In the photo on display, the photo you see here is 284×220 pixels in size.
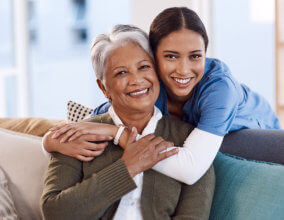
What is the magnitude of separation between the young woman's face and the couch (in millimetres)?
350

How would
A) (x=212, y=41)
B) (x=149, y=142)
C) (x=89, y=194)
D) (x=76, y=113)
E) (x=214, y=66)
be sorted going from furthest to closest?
(x=212, y=41), (x=76, y=113), (x=214, y=66), (x=149, y=142), (x=89, y=194)

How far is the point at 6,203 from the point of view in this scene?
1.86 m

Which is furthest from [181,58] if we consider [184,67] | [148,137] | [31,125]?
[31,125]

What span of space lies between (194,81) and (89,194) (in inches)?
25.7

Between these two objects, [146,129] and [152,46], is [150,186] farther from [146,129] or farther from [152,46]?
[152,46]

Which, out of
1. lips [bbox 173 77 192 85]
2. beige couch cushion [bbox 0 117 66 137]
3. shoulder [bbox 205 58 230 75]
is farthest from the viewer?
beige couch cushion [bbox 0 117 66 137]

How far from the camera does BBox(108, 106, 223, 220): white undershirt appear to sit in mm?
1606

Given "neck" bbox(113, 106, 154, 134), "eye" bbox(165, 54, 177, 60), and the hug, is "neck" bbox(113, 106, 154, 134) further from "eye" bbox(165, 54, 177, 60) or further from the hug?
"eye" bbox(165, 54, 177, 60)

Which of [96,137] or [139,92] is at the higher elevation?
[139,92]

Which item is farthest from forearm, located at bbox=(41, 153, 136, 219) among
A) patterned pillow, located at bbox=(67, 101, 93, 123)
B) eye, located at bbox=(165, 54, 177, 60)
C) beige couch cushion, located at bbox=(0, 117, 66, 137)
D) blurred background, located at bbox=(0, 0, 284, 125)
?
blurred background, located at bbox=(0, 0, 284, 125)

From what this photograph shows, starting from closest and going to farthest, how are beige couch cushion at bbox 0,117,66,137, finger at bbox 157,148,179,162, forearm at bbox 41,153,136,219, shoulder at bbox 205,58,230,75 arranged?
forearm at bbox 41,153,136,219 < finger at bbox 157,148,179,162 < shoulder at bbox 205,58,230,75 < beige couch cushion at bbox 0,117,66,137

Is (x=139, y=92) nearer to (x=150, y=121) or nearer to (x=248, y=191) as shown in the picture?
(x=150, y=121)

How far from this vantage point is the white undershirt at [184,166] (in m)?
1.61

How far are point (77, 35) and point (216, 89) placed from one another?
766 cm
